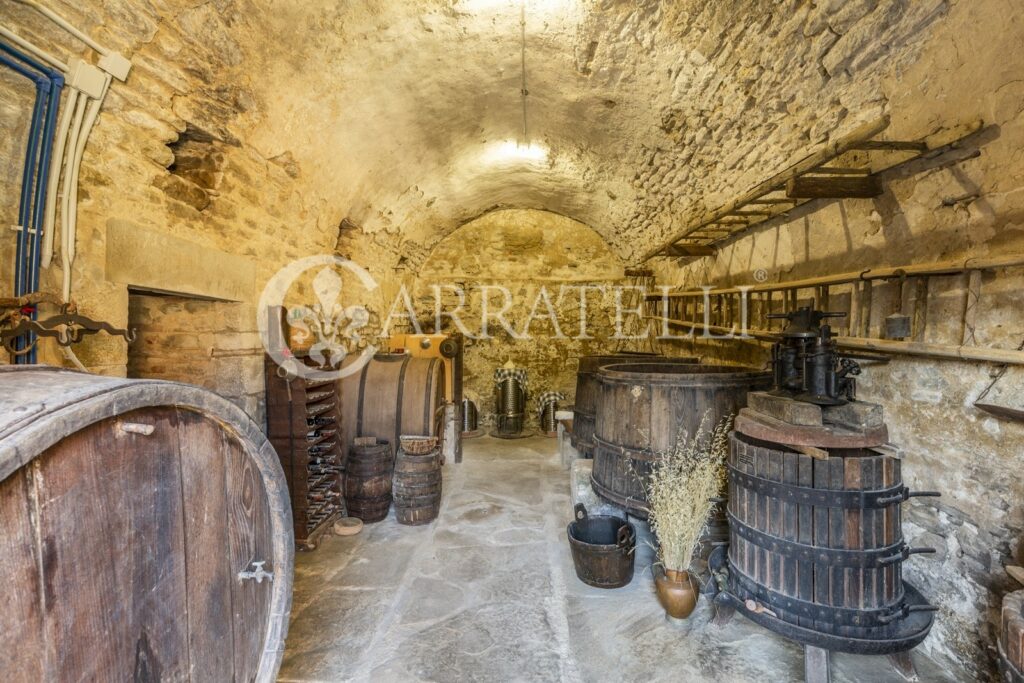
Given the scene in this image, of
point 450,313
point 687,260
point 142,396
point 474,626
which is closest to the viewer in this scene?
point 142,396

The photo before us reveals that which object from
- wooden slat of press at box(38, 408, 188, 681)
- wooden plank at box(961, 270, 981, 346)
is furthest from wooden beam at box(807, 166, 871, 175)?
wooden slat of press at box(38, 408, 188, 681)

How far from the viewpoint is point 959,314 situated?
210cm

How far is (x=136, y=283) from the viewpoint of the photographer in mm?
2262

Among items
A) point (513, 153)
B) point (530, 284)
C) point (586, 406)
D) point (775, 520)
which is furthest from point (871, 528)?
point (530, 284)

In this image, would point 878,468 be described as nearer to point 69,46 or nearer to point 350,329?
point 69,46

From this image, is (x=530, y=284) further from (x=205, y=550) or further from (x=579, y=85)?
(x=205, y=550)

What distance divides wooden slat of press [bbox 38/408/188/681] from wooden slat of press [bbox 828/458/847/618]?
85.5 inches

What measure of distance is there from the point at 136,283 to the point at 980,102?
3.87 m

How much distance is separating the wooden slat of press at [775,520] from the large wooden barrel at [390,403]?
2.66 meters

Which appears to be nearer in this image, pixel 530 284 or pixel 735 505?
pixel 735 505

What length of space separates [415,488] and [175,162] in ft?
8.67

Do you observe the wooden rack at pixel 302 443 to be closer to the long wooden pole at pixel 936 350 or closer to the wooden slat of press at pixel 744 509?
the wooden slat of press at pixel 744 509

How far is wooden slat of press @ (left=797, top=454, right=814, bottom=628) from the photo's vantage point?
190 centimetres

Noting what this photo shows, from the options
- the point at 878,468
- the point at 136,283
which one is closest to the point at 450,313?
the point at 136,283
